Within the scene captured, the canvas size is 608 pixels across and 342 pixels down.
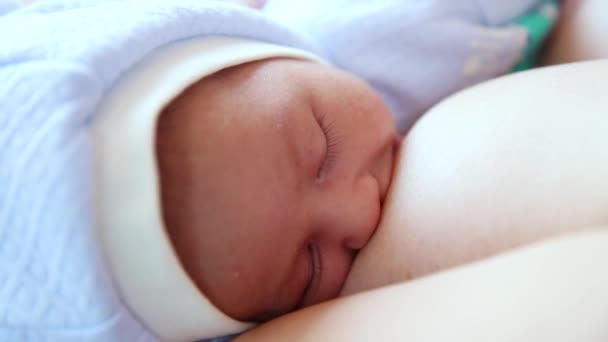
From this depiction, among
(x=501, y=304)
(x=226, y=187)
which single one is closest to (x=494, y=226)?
(x=501, y=304)

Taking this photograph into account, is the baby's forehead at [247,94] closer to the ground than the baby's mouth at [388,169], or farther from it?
farther from it

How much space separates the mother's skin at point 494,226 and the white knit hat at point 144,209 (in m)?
0.08

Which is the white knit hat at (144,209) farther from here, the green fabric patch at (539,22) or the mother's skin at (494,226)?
the green fabric patch at (539,22)

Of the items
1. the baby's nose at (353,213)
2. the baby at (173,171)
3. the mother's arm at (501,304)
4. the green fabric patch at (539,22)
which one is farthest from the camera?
the green fabric patch at (539,22)

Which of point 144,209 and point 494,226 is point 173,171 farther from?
point 494,226

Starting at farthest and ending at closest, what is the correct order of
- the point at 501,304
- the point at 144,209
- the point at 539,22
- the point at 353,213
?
the point at 539,22 → the point at 353,213 → the point at 144,209 → the point at 501,304

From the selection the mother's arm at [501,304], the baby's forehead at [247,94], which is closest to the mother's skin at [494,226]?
the mother's arm at [501,304]

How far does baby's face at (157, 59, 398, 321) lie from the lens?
53 cm

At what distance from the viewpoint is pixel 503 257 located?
0.44m

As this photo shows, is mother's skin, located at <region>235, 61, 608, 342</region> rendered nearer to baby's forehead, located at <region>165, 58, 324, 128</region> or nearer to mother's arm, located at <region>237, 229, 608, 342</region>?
mother's arm, located at <region>237, 229, 608, 342</region>

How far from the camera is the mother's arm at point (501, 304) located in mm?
359

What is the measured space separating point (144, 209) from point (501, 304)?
1.00 feet

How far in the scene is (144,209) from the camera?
0.49m

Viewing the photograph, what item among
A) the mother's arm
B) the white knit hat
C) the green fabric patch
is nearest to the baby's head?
the white knit hat
